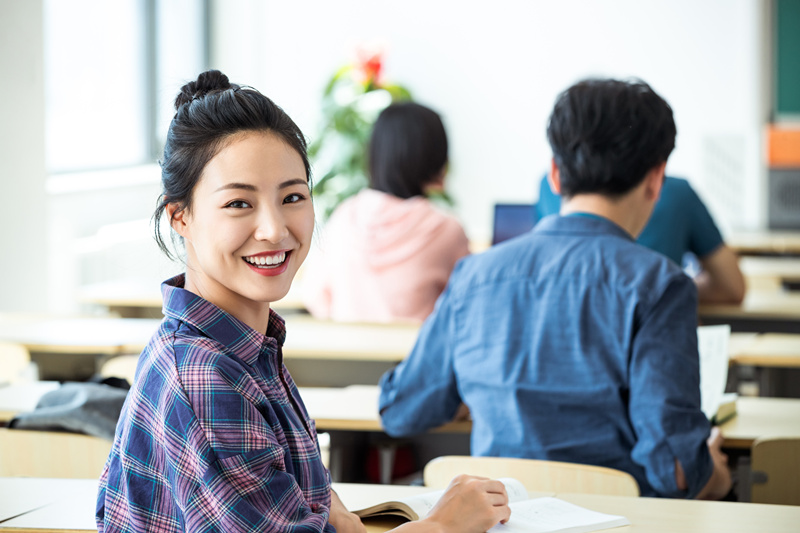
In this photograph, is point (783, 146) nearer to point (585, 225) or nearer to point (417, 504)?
point (585, 225)

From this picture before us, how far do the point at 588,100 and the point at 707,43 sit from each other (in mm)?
4837

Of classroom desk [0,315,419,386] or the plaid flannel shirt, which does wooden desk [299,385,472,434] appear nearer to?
classroom desk [0,315,419,386]

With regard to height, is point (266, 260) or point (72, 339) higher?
point (266, 260)

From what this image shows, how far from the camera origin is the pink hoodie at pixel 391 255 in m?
2.86

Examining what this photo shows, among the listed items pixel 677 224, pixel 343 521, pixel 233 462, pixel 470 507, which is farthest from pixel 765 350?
pixel 233 462

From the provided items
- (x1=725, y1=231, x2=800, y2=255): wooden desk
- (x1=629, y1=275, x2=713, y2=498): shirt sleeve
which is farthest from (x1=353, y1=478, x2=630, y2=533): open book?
(x1=725, y1=231, x2=800, y2=255): wooden desk

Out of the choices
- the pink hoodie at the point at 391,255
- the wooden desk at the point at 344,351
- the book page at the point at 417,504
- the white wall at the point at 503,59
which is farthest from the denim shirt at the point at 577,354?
the white wall at the point at 503,59

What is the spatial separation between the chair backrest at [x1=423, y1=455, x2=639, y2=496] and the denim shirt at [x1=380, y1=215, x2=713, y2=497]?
0.08m

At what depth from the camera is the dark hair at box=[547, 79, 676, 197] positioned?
160 centimetres

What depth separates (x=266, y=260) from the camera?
1.03m

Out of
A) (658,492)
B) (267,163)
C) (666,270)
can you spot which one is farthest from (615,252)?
(267,163)

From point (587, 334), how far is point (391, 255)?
139 centimetres

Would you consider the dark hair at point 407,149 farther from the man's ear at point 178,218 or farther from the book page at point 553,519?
the man's ear at point 178,218

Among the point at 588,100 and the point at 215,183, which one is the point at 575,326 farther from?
the point at 215,183
